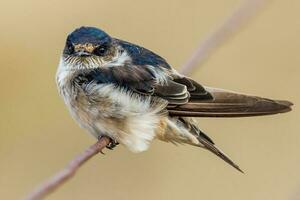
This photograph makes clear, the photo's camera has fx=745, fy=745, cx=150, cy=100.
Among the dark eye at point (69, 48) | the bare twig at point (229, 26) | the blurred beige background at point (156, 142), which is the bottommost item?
the blurred beige background at point (156, 142)

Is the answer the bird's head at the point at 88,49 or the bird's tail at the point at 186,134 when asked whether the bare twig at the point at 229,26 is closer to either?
the bird's tail at the point at 186,134

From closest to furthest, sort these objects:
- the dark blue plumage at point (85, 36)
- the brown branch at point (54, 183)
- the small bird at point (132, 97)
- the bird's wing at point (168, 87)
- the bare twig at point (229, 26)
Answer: the brown branch at point (54, 183), the bare twig at point (229, 26), the bird's wing at point (168, 87), the small bird at point (132, 97), the dark blue plumage at point (85, 36)

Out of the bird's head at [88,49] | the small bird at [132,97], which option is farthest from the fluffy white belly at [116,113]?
the bird's head at [88,49]

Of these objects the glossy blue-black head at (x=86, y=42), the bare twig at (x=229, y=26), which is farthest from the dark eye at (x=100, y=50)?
the bare twig at (x=229, y=26)

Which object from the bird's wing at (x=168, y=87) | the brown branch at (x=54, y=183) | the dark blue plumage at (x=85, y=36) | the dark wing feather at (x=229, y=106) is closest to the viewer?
the brown branch at (x=54, y=183)

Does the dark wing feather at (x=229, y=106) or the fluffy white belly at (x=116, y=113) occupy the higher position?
the dark wing feather at (x=229, y=106)

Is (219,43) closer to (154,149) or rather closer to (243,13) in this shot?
(243,13)

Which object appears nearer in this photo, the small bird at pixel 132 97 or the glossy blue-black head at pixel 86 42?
the small bird at pixel 132 97

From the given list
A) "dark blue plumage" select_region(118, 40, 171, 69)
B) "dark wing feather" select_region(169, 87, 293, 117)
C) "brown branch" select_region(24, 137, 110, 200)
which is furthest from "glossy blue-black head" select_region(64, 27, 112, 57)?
"brown branch" select_region(24, 137, 110, 200)

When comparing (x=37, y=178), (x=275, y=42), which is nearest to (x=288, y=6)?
(x=275, y=42)
